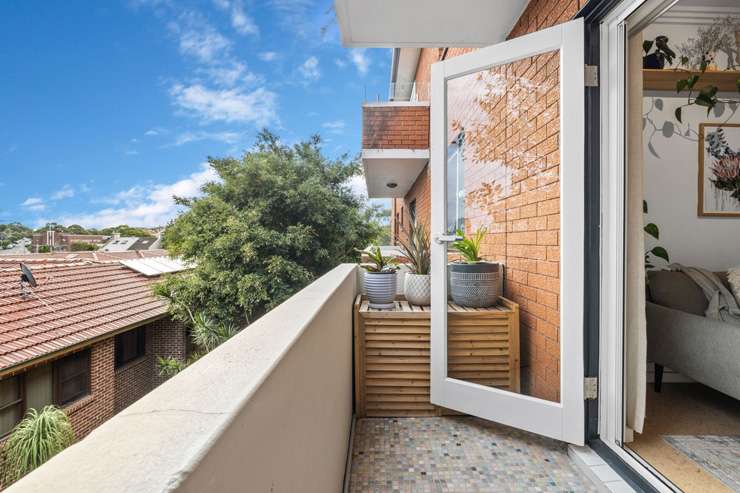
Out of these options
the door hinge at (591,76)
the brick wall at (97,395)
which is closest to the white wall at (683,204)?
the door hinge at (591,76)

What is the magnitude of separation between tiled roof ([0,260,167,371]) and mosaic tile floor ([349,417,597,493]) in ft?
20.7

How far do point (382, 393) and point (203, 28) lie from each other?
3072cm

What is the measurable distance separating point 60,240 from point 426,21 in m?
17.5

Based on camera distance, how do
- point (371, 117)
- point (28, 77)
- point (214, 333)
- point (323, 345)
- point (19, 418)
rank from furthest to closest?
point (28, 77) < point (214, 333) < point (19, 418) < point (371, 117) < point (323, 345)

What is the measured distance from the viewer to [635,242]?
69.7 inches

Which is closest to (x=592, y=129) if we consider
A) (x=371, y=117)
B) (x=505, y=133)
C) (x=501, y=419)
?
(x=505, y=133)

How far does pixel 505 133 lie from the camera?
7.36 feet

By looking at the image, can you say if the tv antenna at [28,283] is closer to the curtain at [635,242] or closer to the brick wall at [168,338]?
the brick wall at [168,338]

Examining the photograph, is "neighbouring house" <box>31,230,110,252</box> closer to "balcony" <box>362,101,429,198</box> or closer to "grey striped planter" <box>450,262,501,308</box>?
"balcony" <box>362,101,429,198</box>

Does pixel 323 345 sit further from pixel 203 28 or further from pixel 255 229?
pixel 203 28

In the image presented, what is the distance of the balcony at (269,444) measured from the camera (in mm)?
349

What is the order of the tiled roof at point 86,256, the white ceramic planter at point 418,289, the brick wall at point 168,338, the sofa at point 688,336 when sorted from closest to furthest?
the sofa at point 688,336 → the white ceramic planter at point 418,289 → the brick wall at point 168,338 → the tiled roof at point 86,256

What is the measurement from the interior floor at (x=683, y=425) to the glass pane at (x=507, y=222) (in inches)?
19.0

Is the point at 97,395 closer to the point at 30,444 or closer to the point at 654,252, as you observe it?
the point at 30,444
